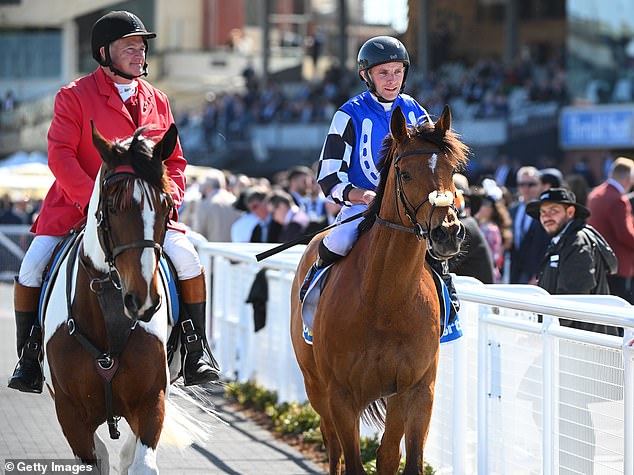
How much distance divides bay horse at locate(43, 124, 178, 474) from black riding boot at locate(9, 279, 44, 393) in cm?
22

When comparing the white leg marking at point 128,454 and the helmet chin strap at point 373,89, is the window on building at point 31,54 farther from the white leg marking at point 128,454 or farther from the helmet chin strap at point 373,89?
the white leg marking at point 128,454

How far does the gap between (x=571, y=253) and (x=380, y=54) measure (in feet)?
8.96

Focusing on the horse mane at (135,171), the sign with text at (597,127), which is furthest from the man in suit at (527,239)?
the sign with text at (597,127)

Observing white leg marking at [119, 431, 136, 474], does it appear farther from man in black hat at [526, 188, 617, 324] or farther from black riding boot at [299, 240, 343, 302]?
man in black hat at [526, 188, 617, 324]

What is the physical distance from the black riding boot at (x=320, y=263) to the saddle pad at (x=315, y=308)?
35 millimetres

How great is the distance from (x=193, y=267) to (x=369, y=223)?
3.04ft

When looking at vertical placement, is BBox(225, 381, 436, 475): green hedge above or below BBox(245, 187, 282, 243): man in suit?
below

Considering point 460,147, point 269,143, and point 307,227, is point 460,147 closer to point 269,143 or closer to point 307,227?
point 307,227

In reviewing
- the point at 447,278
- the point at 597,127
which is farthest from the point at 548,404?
the point at 597,127

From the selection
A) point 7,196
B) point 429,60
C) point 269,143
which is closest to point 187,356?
point 7,196

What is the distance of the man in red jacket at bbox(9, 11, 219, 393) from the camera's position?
246 inches

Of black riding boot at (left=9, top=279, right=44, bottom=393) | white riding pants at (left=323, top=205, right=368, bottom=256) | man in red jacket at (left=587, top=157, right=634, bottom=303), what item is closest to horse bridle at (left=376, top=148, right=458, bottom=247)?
white riding pants at (left=323, top=205, right=368, bottom=256)

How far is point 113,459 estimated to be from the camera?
27.6 feet

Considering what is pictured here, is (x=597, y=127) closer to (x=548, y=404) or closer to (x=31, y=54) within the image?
(x=548, y=404)
